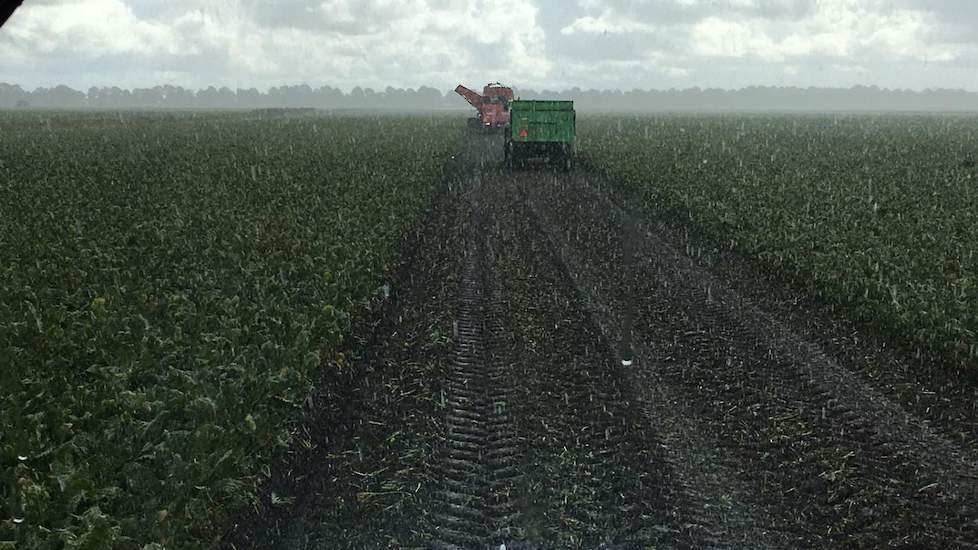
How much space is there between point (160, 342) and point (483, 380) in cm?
303

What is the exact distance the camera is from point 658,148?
33.6 m

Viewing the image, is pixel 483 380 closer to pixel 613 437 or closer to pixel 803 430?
pixel 613 437

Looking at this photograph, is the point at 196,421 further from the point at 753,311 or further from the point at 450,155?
the point at 450,155

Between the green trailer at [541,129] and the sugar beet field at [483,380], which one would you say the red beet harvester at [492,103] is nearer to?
the green trailer at [541,129]

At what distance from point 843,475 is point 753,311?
4388 mm

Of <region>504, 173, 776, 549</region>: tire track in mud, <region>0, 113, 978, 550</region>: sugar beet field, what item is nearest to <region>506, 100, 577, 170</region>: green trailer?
<region>0, 113, 978, 550</region>: sugar beet field

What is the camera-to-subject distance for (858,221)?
46.5ft

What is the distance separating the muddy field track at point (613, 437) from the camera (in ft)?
15.9

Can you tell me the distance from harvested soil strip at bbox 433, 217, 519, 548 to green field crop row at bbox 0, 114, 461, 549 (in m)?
1.32

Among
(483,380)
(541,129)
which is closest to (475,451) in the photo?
(483,380)

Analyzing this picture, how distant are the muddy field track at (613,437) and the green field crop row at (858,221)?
98 centimetres

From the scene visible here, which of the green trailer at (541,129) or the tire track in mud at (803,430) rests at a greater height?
the green trailer at (541,129)

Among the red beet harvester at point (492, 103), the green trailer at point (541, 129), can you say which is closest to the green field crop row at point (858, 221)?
the green trailer at point (541, 129)

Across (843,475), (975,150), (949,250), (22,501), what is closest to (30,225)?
(22,501)
